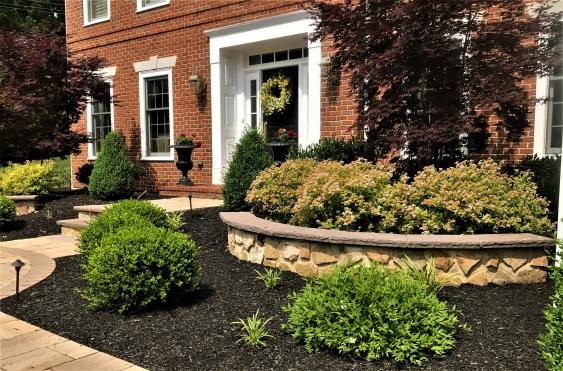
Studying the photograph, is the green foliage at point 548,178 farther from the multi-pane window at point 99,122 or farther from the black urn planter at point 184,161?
the multi-pane window at point 99,122

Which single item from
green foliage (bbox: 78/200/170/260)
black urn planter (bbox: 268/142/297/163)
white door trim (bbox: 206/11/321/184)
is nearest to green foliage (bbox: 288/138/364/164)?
black urn planter (bbox: 268/142/297/163)

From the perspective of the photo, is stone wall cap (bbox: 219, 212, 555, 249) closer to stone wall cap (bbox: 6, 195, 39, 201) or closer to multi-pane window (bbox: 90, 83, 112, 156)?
stone wall cap (bbox: 6, 195, 39, 201)

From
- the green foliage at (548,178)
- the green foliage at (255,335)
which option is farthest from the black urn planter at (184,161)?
the green foliage at (255,335)

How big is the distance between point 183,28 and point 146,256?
8.51 metres

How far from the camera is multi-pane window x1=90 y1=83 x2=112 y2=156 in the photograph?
13.4 m

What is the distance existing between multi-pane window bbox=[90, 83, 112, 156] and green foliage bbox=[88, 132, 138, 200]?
299 cm

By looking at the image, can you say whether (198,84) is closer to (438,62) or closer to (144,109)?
(144,109)

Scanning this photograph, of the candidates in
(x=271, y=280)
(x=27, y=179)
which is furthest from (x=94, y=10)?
(x=271, y=280)

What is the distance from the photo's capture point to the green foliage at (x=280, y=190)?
215 inches

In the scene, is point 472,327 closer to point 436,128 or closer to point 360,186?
point 360,186

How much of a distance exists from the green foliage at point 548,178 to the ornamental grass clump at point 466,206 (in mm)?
311

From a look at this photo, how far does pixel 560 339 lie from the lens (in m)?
2.44

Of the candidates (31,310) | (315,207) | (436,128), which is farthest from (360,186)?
(31,310)

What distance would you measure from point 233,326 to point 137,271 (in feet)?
2.92
